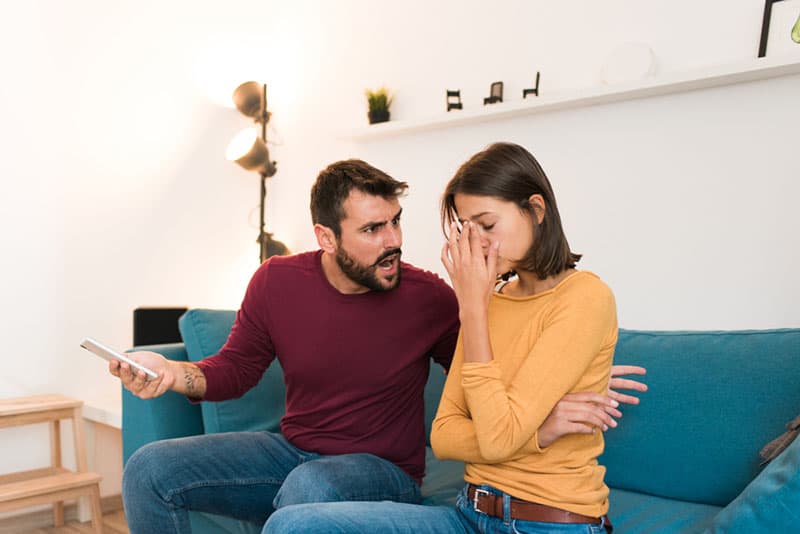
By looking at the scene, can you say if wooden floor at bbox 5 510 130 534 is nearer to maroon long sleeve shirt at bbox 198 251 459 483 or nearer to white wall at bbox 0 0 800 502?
white wall at bbox 0 0 800 502

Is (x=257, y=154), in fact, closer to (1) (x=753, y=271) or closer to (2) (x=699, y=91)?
(2) (x=699, y=91)

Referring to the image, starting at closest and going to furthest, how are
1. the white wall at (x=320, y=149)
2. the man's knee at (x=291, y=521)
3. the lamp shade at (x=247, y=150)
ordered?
1. the man's knee at (x=291, y=521)
2. the white wall at (x=320, y=149)
3. the lamp shade at (x=247, y=150)

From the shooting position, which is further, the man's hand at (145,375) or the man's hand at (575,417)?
the man's hand at (145,375)

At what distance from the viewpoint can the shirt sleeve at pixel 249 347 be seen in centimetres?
171

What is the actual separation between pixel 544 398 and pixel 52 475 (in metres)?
2.23

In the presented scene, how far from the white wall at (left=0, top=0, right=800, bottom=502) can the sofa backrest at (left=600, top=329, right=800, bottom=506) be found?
15.6 inches

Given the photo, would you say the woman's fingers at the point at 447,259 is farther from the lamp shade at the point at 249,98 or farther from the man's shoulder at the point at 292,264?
the lamp shade at the point at 249,98

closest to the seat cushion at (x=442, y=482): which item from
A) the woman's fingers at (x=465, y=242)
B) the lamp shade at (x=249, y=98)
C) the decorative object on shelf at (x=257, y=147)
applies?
the woman's fingers at (x=465, y=242)

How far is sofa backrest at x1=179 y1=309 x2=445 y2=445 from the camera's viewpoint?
1907 mm

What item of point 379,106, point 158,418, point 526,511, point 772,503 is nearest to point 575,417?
point 526,511

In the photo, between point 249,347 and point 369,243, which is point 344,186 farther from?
point 249,347

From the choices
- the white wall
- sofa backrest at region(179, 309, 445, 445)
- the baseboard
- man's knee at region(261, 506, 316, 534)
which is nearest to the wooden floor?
the baseboard

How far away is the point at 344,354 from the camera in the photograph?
1645mm

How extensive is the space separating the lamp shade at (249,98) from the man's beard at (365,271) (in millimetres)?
1838
